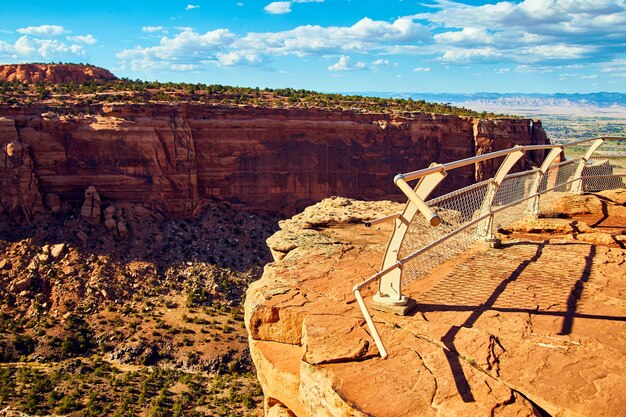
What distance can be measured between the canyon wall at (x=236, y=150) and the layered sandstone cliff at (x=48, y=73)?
21019mm

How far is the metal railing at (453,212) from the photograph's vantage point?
7.57 metres

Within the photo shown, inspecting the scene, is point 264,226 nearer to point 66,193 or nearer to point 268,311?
point 66,193

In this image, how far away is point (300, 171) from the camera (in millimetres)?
49062

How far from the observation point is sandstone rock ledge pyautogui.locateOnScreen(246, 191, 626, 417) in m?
6.01

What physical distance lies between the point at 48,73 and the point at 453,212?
59494 millimetres

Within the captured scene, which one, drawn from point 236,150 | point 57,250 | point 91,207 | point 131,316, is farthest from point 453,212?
point 236,150

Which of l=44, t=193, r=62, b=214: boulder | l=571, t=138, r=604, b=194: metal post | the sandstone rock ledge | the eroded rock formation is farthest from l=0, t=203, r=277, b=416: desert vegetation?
the sandstone rock ledge

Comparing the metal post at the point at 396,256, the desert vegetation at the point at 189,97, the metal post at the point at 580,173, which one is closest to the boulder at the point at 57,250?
the desert vegetation at the point at 189,97

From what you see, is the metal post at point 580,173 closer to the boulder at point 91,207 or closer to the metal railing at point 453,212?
the metal railing at point 453,212

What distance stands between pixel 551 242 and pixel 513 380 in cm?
622

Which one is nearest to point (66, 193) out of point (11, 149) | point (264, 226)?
point (11, 149)

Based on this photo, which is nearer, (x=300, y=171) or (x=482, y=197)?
(x=482, y=197)

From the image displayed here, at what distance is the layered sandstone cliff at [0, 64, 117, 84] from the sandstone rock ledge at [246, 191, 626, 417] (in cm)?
5927

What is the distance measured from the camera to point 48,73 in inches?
Answer: 2426
